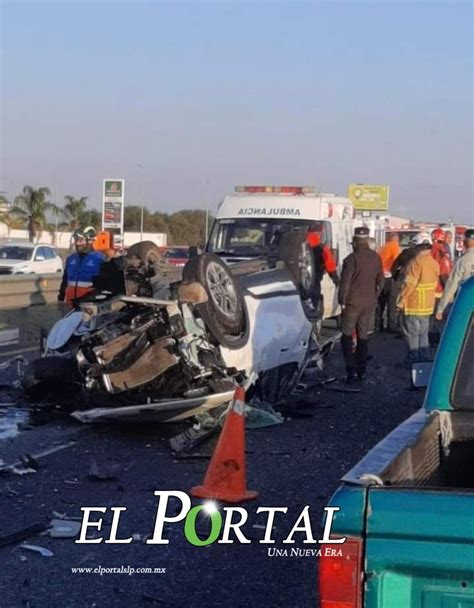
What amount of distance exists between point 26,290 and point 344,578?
57.9ft

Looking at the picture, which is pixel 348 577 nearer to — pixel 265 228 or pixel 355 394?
pixel 355 394

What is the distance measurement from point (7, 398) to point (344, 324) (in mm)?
4377

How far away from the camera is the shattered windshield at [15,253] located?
102 ft

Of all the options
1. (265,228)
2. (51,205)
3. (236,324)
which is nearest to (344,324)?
(236,324)

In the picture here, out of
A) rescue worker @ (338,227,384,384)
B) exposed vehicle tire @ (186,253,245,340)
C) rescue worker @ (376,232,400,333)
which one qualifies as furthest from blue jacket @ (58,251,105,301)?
rescue worker @ (376,232,400,333)

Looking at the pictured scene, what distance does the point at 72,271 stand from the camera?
1352 cm

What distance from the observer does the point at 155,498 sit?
299 inches

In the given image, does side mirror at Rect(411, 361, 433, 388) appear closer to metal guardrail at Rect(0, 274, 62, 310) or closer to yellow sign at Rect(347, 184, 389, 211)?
metal guardrail at Rect(0, 274, 62, 310)

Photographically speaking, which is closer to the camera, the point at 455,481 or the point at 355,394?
the point at 455,481

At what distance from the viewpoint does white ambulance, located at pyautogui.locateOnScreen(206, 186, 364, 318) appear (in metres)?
18.2

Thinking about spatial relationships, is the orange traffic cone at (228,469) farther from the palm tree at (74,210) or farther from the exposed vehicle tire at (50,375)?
the palm tree at (74,210)

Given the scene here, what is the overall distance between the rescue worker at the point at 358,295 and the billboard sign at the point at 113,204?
1387cm

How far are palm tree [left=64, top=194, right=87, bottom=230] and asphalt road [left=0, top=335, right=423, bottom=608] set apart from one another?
2512 inches

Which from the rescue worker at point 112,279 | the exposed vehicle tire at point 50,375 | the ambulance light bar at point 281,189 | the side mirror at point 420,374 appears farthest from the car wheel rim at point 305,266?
the side mirror at point 420,374
